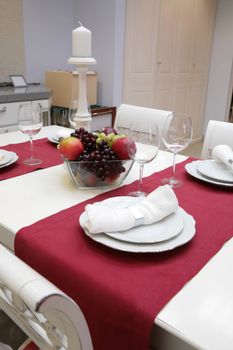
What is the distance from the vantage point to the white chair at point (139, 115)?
1703 mm

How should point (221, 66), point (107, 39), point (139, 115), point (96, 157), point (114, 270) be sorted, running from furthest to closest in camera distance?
1. point (221, 66)
2. point (107, 39)
3. point (139, 115)
4. point (96, 157)
5. point (114, 270)

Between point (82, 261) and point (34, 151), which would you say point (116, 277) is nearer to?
point (82, 261)

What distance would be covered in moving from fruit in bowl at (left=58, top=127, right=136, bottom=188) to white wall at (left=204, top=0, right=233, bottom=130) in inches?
151

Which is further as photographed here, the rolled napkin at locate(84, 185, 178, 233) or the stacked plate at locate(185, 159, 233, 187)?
the stacked plate at locate(185, 159, 233, 187)

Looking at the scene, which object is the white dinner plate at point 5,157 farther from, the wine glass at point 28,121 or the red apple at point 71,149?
the red apple at point 71,149

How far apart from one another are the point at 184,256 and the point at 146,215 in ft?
0.43

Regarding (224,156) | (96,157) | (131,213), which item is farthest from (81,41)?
(131,213)

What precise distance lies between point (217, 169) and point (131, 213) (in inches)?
20.4

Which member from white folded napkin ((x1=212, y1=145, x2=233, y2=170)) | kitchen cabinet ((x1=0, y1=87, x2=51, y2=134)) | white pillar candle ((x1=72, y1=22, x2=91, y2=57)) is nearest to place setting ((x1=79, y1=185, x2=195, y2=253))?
white folded napkin ((x1=212, y1=145, x2=233, y2=170))

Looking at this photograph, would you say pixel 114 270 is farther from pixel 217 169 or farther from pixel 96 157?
pixel 217 169

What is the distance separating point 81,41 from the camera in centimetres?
132

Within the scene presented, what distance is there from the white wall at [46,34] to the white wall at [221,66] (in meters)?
2.06

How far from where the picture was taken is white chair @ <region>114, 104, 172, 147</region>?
5.59 feet

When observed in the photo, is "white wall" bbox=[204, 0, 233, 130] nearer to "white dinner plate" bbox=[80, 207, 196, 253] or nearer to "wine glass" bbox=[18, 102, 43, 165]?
"wine glass" bbox=[18, 102, 43, 165]
